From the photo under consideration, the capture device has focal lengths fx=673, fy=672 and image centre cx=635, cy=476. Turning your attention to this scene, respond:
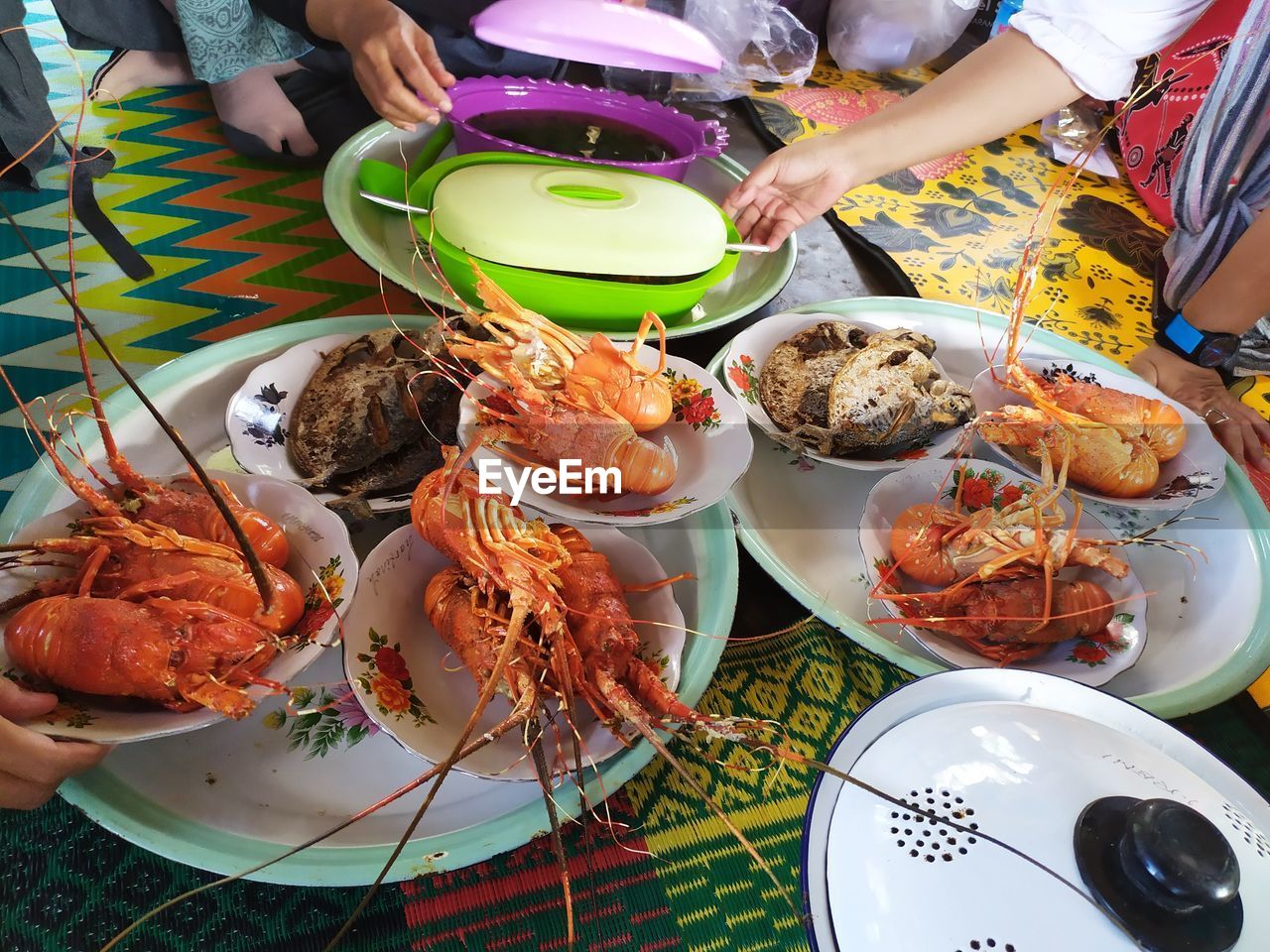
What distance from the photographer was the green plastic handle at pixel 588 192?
832 millimetres

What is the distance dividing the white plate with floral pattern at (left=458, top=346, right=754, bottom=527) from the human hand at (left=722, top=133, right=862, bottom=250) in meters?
0.40

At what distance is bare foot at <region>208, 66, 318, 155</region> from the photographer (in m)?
1.05

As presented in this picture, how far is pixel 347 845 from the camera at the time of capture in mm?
502

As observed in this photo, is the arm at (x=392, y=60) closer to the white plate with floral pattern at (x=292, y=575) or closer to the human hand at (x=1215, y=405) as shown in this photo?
the white plate with floral pattern at (x=292, y=575)

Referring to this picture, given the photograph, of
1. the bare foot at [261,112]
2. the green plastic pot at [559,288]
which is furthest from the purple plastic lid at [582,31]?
the bare foot at [261,112]

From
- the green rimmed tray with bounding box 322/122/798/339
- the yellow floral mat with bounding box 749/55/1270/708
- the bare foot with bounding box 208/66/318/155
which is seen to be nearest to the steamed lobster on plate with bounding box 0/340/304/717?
the green rimmed tray with bounding box 322/122/798/339

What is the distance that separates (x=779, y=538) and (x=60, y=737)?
0.64m

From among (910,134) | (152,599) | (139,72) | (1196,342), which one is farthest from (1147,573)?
(139,72)

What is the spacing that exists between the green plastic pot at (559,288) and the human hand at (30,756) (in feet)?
1.80

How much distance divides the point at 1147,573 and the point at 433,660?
2.59 ft

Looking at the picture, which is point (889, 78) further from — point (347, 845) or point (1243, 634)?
point (347, 845)

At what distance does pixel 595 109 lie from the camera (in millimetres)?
1096

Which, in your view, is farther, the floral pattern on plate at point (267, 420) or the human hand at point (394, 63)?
the human hand at point (394, 63)

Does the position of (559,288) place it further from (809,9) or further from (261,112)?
(809,9)
